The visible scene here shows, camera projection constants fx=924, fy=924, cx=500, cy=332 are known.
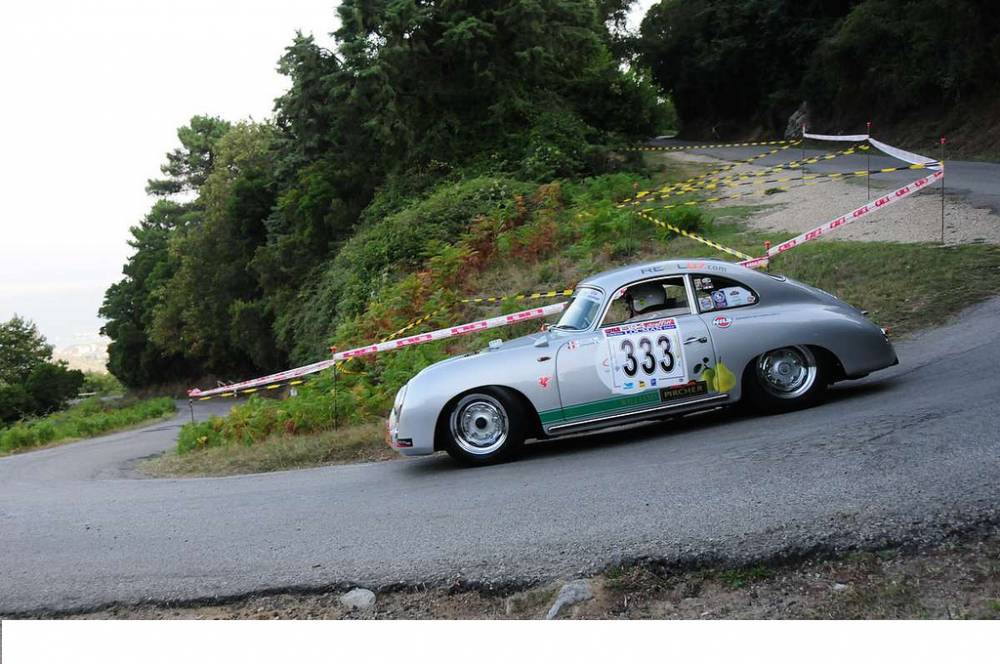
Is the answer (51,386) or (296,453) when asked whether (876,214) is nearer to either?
(296,453)

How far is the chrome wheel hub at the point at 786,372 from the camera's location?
7957 mm

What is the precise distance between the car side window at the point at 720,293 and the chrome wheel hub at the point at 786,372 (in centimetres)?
52

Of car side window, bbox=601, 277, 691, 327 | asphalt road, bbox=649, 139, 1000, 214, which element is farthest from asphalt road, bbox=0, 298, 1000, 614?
asphalt road, bbox=649, 139, 1000, 214

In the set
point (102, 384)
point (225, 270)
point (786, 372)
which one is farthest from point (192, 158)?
point (786, 372)

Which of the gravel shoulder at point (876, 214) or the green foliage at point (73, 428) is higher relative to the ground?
the gravel shoulder at point (876, 214)

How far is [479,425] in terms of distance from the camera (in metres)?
7.92

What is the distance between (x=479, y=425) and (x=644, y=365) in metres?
1.49

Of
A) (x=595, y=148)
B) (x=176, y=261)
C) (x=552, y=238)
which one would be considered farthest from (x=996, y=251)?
(x=176, y=261)

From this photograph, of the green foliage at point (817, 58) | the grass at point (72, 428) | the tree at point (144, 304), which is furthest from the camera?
the tree at point (144, 304)

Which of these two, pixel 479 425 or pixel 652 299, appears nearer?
pixel 479 425

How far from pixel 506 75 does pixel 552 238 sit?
11388 millimetres

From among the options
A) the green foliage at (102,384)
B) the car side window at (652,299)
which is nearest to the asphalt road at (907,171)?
the car side window at (652,299)

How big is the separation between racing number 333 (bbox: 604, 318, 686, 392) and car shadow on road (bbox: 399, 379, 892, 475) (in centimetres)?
54

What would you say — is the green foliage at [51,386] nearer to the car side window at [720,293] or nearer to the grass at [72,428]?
the grass at [72,428]
